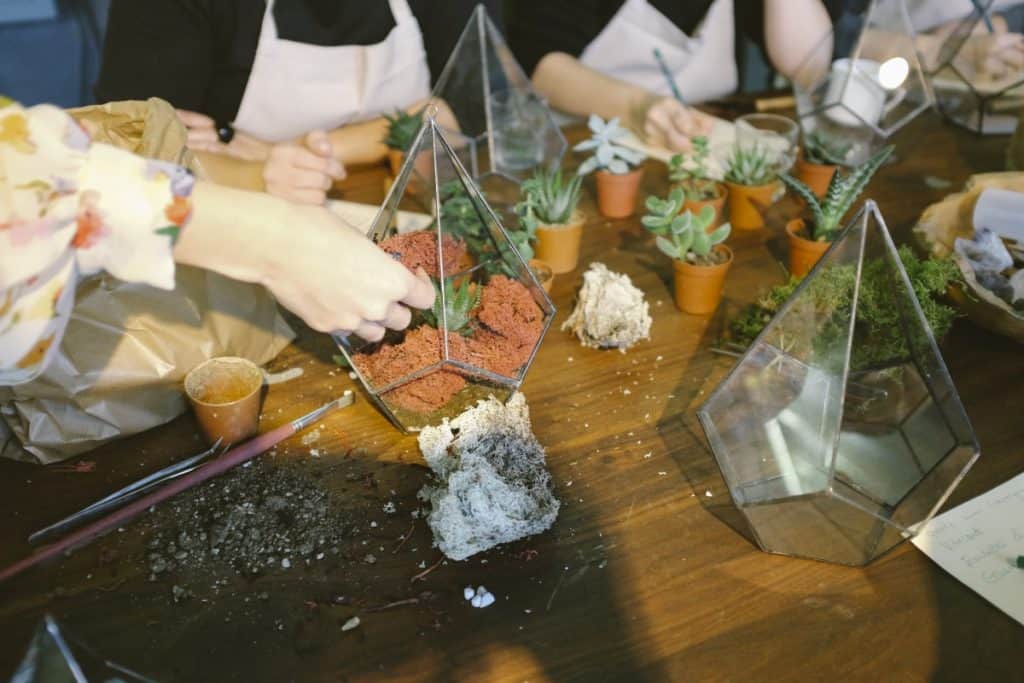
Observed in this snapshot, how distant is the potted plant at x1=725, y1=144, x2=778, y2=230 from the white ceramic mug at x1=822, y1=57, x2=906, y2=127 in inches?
9.0

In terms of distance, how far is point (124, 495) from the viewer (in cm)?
85

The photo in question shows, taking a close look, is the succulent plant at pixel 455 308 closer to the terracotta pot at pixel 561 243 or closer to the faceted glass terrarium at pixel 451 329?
the faceted glass terrarium at pixel 451 329

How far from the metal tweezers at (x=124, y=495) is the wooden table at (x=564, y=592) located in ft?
0.08

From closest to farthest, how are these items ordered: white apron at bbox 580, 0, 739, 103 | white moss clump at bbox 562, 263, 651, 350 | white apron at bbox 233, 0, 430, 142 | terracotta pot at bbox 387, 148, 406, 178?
white moss clump at bbox 562, 263, 651, 350 → terracotta pot at bbox 387, 148, 406, 178 → white apron at bbox 233, 0, 430, 142 → white apron at bbox 580, 0, 739, 103

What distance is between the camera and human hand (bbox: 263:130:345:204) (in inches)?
50.9

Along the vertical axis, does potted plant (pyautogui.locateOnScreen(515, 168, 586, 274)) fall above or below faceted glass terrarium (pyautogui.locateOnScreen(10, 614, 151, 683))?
above

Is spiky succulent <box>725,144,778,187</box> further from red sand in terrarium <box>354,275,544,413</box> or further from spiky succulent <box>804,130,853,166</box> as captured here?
red sand in terrarium <box>354,275,544,413</box>

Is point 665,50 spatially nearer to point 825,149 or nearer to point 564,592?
point 825,149

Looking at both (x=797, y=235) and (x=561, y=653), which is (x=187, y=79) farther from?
(x=561, y=653)

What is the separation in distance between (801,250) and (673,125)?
18.1 inches

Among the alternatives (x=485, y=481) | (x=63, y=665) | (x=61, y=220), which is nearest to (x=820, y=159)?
(x=485, y=481)

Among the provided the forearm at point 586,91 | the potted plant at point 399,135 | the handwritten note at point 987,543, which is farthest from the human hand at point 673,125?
the handwritten note at point 987,543

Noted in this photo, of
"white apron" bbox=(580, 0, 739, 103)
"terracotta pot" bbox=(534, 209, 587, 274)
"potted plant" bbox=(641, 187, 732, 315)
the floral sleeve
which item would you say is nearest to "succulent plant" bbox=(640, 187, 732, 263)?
"potted plant" bbox=(641, 187, 732, 315)

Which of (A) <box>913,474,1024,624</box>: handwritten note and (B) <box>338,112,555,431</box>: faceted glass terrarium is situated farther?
(B) <box>338,112,555,431</box>: faceted glass terrarium
